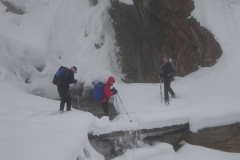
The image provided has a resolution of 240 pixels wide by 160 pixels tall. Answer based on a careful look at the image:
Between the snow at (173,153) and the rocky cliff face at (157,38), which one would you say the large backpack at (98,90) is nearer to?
the snow at (173,153)

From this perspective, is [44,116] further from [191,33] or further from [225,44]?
[225,44]

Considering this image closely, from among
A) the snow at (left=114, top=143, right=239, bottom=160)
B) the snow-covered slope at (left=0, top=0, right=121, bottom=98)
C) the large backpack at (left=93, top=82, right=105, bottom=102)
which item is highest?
the snow-covered slope at (left=0, top=0, right=121, bottom=98)

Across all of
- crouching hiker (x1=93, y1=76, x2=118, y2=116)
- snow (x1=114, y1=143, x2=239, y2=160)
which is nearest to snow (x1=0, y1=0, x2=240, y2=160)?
snow (x1=114, y1=143, x2=239, y2=160)

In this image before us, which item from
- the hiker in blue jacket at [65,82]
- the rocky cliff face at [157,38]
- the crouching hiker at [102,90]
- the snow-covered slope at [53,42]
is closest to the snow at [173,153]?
the crouching hiker at [102,90]

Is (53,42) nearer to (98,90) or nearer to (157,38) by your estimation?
(157,38)

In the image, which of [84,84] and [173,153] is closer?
[173,153]

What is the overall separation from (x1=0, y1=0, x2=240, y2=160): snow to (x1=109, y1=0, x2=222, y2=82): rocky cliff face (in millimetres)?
468

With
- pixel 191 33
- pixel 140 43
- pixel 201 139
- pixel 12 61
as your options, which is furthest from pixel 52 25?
pixel 201 139

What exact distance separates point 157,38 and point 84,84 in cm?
459

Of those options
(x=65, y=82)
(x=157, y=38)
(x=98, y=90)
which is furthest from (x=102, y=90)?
(x=157, y=38)

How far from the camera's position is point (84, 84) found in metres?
13.2

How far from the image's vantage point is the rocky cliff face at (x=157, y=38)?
1291 centimetres

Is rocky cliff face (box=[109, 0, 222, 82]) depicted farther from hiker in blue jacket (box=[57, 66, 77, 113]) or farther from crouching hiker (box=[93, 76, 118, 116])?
hiker in blue jacket (box=[57, 66, 77, 113])

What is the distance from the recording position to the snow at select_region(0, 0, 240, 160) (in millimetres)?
6992
